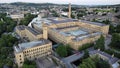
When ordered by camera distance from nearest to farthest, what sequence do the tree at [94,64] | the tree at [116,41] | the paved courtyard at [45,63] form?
the tree at [94,64]
the paved courtyard at [45,63]
the tree at [116,41]

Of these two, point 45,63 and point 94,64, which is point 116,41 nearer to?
point 94,64

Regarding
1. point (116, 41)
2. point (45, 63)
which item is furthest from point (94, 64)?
point (116, 41)

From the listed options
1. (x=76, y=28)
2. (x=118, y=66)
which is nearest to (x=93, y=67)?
(x=118, y=66)

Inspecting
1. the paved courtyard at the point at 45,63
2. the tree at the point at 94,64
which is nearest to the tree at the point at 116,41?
the tree at the point at 94,64

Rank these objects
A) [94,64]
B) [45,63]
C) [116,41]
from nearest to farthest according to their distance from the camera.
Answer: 1. [94,64]
2. [45,63]
3. [116,41]

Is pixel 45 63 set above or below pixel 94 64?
below

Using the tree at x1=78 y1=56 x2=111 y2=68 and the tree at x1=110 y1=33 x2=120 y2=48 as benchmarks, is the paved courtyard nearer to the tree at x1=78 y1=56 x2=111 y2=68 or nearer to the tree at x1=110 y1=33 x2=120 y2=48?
the tree at x1=78 y1=56 x2=111 y2=68

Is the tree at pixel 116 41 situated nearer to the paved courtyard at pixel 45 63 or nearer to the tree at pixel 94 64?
the tree at pixel 94 64

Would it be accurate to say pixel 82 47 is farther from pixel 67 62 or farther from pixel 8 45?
pixel 8 45

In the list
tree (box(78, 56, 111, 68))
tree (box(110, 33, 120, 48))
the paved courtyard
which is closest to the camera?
tree (box(78, 56, 111, 68))

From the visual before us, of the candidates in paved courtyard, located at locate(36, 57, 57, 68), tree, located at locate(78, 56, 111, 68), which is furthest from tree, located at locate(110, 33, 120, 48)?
paved courtyard, located at locate(36, 57, 57, 68)

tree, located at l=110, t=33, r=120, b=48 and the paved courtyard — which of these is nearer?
the paved courtyard
